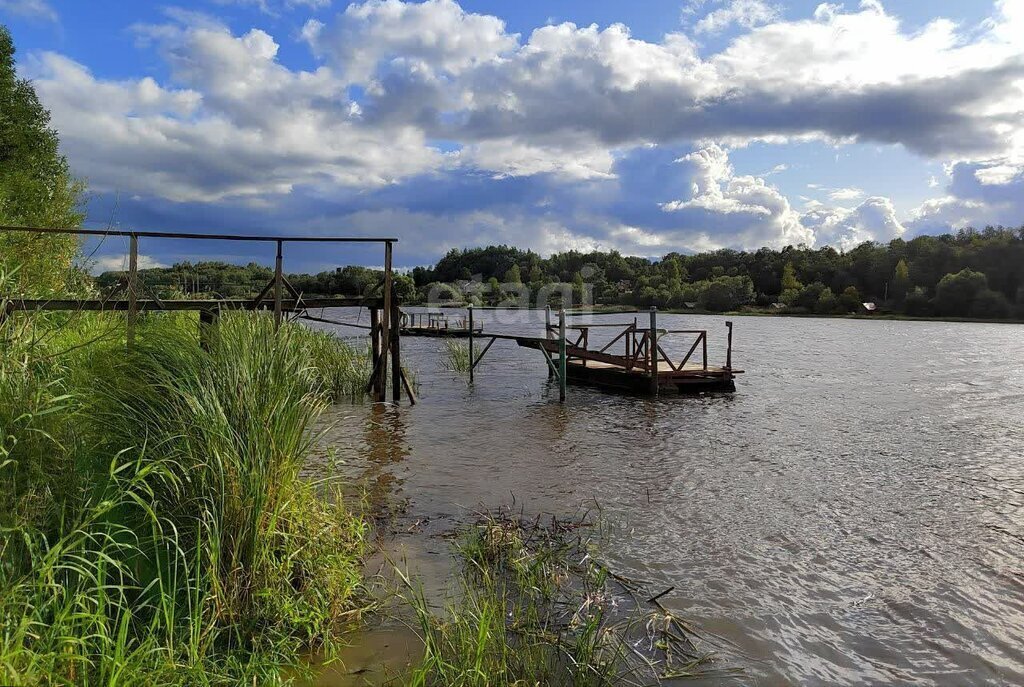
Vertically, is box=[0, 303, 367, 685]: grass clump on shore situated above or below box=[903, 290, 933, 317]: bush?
below

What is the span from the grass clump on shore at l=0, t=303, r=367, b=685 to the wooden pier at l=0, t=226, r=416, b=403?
850 mm

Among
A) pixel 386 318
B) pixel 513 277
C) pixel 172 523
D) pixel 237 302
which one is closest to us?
pixel 172 523

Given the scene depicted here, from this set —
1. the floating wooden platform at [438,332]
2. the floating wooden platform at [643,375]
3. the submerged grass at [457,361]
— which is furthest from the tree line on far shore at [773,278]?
the floating wooden platform at [643,375]

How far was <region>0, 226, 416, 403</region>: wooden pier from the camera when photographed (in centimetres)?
844

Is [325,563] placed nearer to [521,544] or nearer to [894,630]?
[521,544]

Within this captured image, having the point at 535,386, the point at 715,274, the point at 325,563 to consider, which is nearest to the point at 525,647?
the point at 325,563

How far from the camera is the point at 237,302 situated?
38.9 ft

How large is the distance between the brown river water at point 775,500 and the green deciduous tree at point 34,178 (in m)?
6.57

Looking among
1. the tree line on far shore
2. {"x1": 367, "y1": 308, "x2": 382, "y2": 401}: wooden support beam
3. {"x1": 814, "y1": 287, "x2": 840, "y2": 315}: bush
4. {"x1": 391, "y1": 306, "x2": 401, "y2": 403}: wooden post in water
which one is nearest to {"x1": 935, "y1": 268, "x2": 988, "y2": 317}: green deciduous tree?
the tree line on far shore

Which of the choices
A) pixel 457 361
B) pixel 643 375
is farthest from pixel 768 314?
pixel 643 375

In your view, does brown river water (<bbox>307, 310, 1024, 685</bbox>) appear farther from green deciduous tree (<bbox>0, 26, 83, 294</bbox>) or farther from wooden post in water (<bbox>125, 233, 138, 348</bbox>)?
green deciduous tree (<bbox>0, 26, 83, 294</bbox>)

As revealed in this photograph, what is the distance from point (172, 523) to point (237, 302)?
350 inches

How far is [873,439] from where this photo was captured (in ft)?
47.0

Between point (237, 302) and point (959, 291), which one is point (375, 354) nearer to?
point (237, 302)
